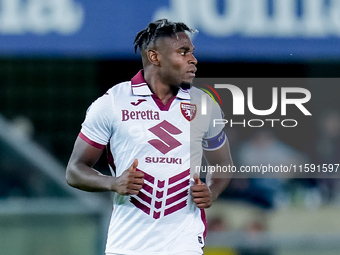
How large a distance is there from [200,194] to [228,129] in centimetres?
363

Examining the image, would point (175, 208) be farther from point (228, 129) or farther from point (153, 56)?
point (228, 129)

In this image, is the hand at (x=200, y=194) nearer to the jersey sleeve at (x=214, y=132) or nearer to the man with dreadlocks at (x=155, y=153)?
the man with dreadlocks at (x=155, y=153)

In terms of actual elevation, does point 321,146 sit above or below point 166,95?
above

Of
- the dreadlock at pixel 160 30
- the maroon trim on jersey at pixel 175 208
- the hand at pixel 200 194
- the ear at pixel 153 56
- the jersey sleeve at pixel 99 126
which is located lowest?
the maroon trim on jersey at pixel 175 208

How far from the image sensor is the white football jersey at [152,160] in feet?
8.86

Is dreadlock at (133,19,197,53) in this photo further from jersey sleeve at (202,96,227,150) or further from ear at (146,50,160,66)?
jersey sleeve at (202,96,227,150)

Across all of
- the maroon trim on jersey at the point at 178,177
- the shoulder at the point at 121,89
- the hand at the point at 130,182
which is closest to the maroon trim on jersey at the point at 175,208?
the maroon trim on jersey at the point at 178,177

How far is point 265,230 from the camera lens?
216 inches

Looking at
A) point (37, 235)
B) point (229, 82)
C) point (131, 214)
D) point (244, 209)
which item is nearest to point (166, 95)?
point (131, 214)

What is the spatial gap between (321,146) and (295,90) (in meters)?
0.72

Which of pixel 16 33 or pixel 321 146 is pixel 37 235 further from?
pixel 321 146

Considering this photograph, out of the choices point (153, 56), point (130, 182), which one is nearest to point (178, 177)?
point (130, 182)

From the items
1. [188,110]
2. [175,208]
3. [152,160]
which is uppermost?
[188,110]

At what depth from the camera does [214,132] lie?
2.96 meters
